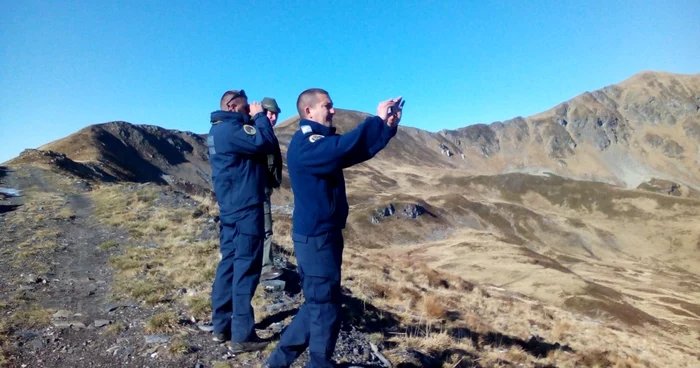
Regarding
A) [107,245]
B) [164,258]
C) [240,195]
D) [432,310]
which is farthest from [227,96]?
[107,245]

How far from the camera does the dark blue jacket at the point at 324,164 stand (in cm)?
413

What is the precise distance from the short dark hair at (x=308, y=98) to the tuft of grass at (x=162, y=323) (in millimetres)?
4195

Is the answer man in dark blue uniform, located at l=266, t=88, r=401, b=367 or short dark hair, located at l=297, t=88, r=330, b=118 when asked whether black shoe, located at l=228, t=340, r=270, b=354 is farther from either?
short dark hair, located at l=297, t=88, r=330, b=118

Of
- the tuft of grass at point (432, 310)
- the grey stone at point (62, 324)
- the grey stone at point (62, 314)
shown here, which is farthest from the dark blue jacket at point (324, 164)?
the tuft of grass at point (432, 310)

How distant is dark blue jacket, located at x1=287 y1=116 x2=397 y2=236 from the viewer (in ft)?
13.6

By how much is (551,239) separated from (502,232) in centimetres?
1205

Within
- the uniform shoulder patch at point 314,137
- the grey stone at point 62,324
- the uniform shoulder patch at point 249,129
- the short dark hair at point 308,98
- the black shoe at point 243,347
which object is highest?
the short dark hair at point 308,98

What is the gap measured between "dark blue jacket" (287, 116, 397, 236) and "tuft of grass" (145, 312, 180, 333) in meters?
3.51

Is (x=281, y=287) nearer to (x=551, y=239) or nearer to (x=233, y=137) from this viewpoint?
(x=233, y=137)

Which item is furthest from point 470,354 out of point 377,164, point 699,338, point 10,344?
point 377,164

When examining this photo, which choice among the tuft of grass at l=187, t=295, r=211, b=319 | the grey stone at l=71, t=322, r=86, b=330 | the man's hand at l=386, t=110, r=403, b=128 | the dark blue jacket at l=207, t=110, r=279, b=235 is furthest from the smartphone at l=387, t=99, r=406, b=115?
the grey stone at l=71, t=322, r=86, b=330

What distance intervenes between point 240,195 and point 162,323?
2.62m

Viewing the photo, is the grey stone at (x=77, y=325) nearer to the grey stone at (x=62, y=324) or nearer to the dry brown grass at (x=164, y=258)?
the grey stone at (x=62, y=324)

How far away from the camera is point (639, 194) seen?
432 ft
